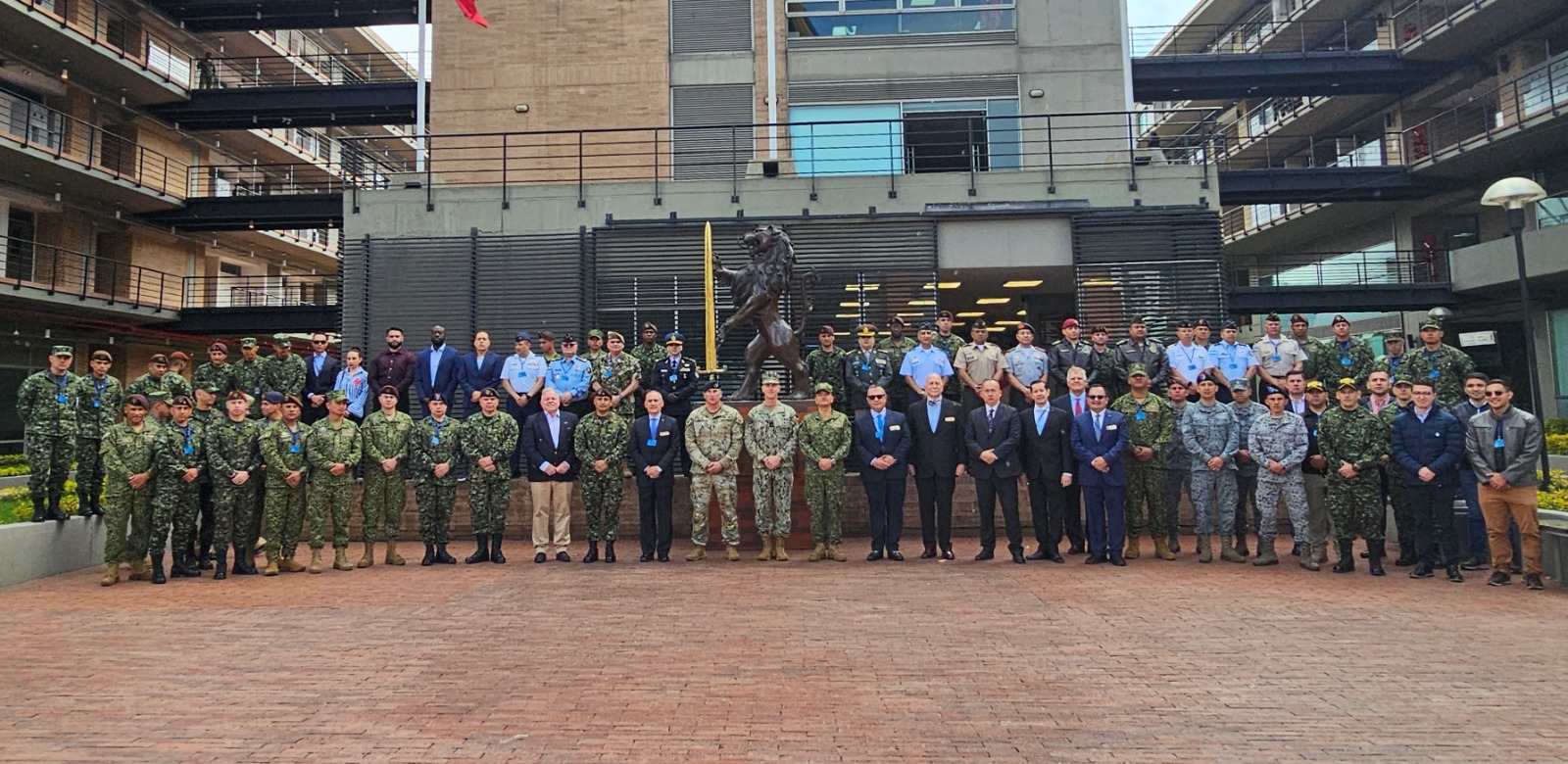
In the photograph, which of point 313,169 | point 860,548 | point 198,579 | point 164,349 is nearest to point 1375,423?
point 860,548

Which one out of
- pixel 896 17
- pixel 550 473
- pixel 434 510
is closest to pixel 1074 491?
pixel 550 473

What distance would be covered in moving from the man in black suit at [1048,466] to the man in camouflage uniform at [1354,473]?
2518mm

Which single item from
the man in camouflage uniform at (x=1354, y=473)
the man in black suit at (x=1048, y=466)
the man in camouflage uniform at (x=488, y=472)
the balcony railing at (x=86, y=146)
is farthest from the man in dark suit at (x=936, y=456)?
the balcony railing at (x=86, y=146)

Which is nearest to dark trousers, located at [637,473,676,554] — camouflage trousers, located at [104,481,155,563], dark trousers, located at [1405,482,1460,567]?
camouflage trousers, located at [104,481,155,563]

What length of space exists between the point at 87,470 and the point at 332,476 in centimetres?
284

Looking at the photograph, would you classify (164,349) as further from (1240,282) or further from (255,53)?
(1240,282)

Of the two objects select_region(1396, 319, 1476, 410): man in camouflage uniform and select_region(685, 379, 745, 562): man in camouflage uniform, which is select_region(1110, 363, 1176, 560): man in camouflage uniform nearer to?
select_region(1396, 319, 1476, 410): man in camouflage uniform

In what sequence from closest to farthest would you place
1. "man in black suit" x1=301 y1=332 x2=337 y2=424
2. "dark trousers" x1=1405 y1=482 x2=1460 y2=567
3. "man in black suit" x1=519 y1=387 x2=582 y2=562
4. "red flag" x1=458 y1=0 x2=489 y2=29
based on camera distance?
"dark trousers" x1=1405 y1=482 x2=1460 y2=567
"man in black suit" x1=519 y1=387 x2=582 y2=562
"man in black suit" x1=301 y1=332 x2=337 y2=424
"red flag" x1=458 y1=0 x2=489 y2=29

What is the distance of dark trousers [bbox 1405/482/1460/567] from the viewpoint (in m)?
8.35

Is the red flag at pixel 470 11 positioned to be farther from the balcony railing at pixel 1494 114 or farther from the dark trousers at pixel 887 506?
Result: the balcony railing at pixel 1494 114

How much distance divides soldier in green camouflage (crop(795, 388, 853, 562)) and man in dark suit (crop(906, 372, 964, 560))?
808 millimetres

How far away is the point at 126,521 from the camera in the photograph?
8773 millimetres

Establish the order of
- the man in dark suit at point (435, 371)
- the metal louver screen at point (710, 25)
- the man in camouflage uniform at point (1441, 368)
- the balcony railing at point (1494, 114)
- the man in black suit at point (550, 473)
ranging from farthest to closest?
the balcony railing at point (1494, 114), the metal louver screen at point (710, 25), the man in dark suit at point (435, 371), the man in camouflage uniform at point (1441, 368), the man in black suit at point (550, 473)

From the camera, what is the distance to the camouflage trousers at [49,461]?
9.34m
